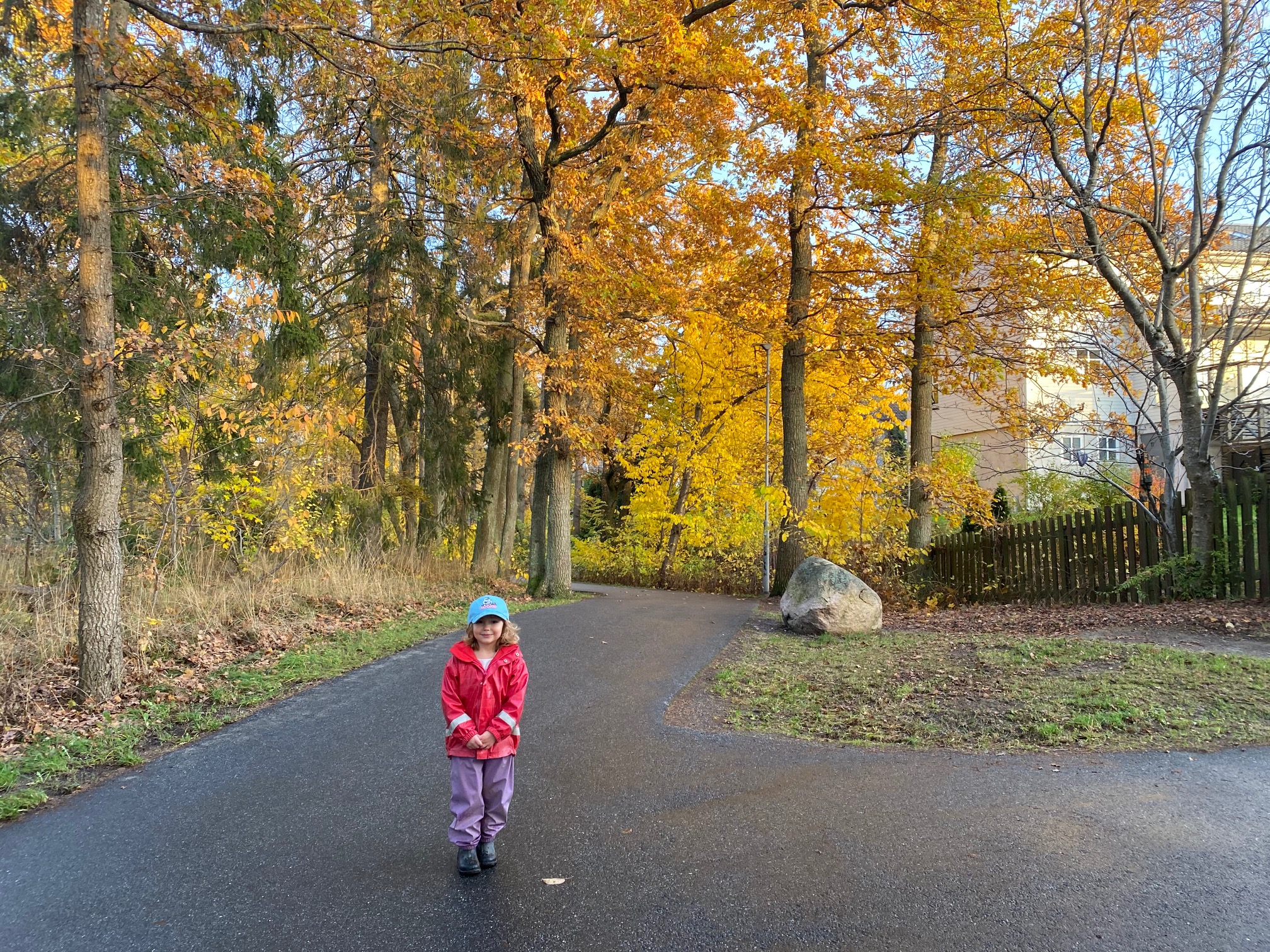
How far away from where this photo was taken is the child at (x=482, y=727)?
11.9ft

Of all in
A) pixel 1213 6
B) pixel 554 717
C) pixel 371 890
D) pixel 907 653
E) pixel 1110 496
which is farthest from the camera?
pixel 1110 496

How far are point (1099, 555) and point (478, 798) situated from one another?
11018 millimetres

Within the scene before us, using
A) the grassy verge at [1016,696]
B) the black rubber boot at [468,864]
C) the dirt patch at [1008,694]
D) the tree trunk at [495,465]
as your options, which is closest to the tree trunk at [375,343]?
the tree trunk at [495,465]

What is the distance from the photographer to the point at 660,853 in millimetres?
3766

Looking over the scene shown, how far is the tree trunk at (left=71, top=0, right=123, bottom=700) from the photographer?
20.6 feet

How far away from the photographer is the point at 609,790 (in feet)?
15.4

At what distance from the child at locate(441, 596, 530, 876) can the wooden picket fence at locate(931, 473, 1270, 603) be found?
950 cm

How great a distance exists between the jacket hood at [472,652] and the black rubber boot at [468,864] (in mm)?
892

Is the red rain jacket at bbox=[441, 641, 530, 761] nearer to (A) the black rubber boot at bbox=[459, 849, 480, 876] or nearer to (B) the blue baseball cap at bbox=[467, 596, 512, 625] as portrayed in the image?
(B) the blue baseball cap at bbox=[467, 596, 512, 625]

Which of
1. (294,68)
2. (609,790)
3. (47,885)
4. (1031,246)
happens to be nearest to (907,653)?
(609,790)

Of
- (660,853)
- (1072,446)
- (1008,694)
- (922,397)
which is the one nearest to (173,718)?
(660,853)

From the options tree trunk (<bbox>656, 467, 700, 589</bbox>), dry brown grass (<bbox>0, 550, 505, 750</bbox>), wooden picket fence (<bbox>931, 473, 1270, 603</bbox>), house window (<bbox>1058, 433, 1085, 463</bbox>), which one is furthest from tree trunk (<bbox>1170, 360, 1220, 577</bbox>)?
tree trunk (<bbox>656, 467, 700, 589</bbox>)

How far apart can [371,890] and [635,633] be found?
728 centimetres

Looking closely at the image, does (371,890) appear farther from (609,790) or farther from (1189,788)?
(1189,788)
